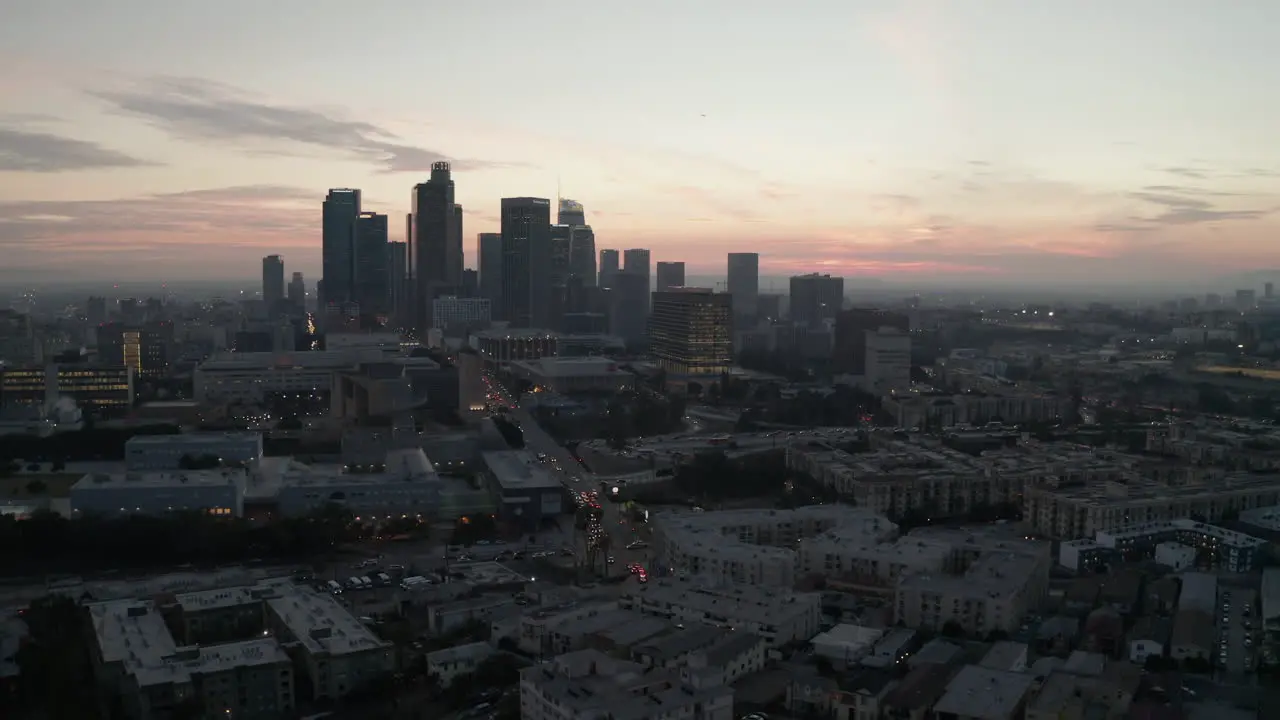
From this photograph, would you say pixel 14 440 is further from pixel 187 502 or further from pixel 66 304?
pixel 66 304

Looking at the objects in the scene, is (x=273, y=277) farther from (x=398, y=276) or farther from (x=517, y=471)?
(x=517, y=471)

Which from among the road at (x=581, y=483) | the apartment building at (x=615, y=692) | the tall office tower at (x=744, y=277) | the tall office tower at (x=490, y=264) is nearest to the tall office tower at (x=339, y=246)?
the tall office tower at (x=490, y=264)

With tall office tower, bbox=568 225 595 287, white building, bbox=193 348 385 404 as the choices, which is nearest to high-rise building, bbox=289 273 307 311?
tall office tower, bbox=568 225 595 287

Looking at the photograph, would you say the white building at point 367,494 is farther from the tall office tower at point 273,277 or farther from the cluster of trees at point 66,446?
the tall office tower at point 273,277

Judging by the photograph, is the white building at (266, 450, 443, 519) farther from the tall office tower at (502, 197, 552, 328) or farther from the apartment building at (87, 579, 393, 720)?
the tall office tower at (502, 197, 552, 328)

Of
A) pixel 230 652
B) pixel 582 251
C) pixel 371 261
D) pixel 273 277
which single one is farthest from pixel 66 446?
pixel 273 277
